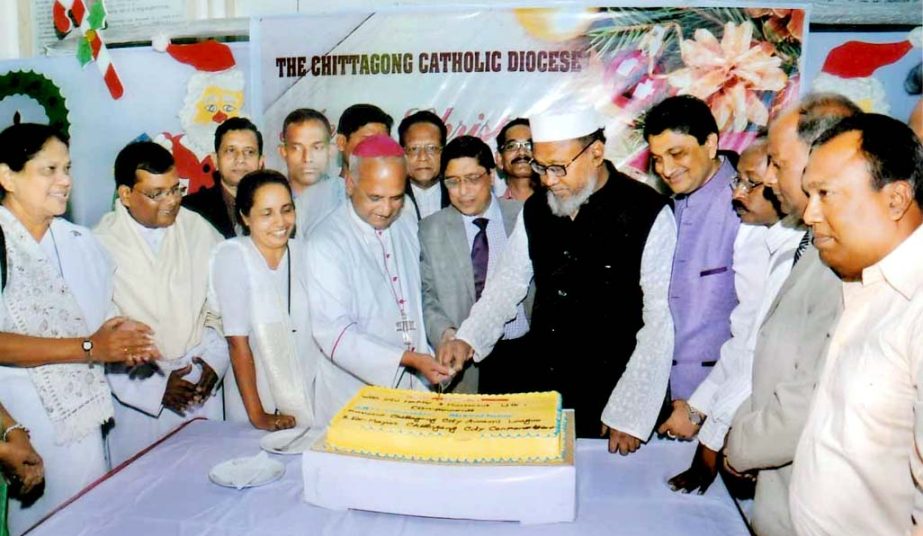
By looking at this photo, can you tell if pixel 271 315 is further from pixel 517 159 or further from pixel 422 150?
pixel 517 159

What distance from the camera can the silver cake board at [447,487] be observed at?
1912mm

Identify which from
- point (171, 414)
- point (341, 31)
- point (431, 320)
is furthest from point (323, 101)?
point (171, 414)

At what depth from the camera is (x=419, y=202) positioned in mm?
3188

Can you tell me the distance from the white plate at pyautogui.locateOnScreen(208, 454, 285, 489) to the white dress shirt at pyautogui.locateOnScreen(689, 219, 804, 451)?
1.23 m

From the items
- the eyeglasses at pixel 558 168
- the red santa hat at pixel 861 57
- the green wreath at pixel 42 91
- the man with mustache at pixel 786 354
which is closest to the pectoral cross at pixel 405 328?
the eyeglasses at pixel 558 168

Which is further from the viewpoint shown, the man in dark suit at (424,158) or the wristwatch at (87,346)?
the man in dark suit at (424,158)

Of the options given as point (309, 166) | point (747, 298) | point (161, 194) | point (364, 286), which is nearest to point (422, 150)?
point (309, 166)

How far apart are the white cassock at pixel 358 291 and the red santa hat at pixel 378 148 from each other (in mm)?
237

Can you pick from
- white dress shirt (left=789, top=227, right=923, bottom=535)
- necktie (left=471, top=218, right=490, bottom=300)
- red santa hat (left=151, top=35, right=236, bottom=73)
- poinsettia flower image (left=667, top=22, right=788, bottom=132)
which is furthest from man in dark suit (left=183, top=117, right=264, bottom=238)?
white dress shirt (left=789, top=227, right=923, bottom=535)

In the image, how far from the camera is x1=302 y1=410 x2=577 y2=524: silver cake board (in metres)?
1.91

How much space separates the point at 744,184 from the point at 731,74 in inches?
18.3

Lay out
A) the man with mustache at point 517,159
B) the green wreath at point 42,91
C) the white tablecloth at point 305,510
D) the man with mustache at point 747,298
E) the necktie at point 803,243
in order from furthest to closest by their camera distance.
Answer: the green wreath at point 42,91 → the man with mustache at point 517,159 → the man with mustache at point 747,298 → the necktie at point 803,243 → the white tablecloth at point 305,510

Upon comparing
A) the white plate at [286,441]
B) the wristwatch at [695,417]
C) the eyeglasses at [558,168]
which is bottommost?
the wristwatch at [695,417]

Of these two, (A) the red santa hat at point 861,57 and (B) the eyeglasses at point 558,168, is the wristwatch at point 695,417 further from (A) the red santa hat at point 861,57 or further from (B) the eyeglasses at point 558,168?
(A) the red santa hat at point 861,57
